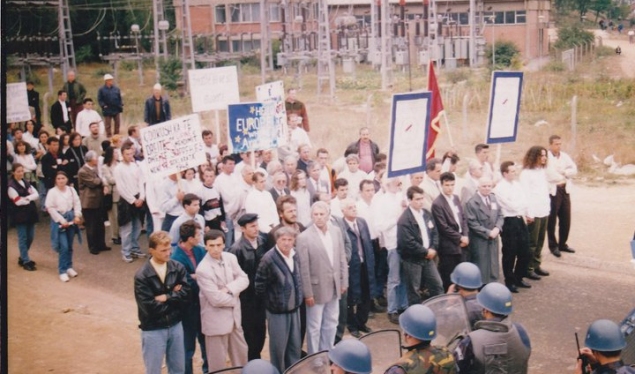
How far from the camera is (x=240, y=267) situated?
270 inches

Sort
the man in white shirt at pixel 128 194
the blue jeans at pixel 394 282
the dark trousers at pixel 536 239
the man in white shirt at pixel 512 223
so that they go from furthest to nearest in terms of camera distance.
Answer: the man in white shirt at pixel 128 194
the dark trousers at pixel 536 239
the man in white shirt at pixel 512 223
the blue jeans at pixel 394 282

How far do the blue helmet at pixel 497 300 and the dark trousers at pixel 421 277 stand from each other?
2.90 metres

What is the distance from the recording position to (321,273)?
717cm

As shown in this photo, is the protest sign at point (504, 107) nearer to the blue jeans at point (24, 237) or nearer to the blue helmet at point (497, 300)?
the blue helmet at point (497, 300)

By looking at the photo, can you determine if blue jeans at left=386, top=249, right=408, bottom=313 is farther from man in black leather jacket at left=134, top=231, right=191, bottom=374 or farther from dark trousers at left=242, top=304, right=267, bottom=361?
man in black leather jacket at left=134, top=231, right=191, bottom=374

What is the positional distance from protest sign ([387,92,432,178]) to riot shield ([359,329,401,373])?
368cm

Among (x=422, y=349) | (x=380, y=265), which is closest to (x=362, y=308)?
(x=380, y=265)

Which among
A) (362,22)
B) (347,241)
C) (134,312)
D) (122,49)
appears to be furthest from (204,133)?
(362,22)

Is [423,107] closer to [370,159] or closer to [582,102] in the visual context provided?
[370,159]

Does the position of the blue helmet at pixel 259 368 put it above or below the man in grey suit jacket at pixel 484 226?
above

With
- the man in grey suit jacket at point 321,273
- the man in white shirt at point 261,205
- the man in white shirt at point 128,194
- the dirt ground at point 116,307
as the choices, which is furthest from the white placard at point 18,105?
the man in grey suit jacket at point 321,273

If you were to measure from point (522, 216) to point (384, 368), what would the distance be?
4993mm

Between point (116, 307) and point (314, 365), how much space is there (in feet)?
16.1

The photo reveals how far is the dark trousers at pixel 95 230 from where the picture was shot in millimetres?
10430
